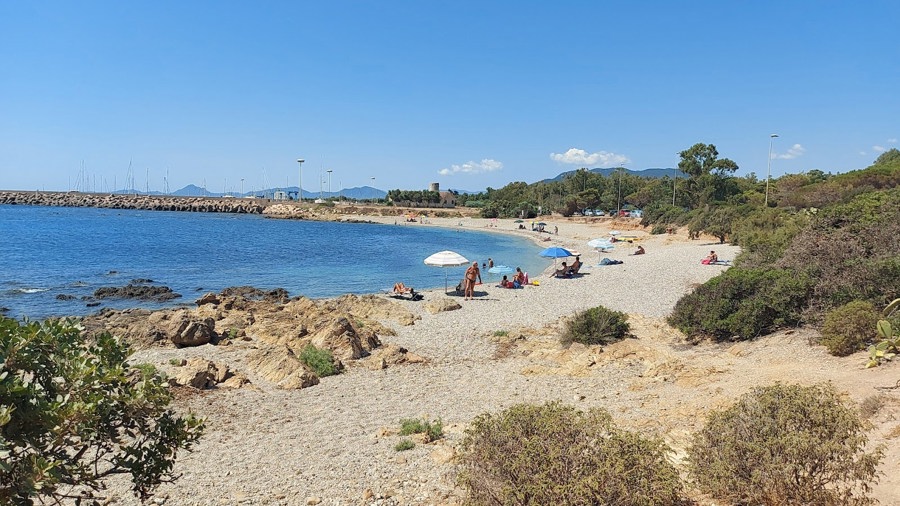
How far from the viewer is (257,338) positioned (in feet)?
52.5

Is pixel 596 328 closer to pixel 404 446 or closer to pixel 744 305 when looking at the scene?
pixel 744 305

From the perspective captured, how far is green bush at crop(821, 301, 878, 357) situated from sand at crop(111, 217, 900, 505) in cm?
30

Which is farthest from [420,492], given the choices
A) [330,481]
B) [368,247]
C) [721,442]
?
[368,247]

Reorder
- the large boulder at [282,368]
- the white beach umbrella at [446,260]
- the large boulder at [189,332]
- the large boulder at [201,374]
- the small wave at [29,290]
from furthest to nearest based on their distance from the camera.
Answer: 1. the small wave at [29,290]
2. the white beach umbrella at [446,260]
3. the large boulder at [189,332]
4. the large boulder at [282,368]
5. the large boulder at [201,374]

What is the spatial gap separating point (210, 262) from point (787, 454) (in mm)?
41155

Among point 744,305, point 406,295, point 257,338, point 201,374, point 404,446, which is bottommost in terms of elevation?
point 257,338

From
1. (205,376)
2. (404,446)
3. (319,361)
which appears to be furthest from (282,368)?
(404,446)

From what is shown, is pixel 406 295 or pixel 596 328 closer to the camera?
pixel 596 328

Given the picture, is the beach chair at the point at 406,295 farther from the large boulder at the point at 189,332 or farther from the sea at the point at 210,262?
the large boulder at the point at 189,332

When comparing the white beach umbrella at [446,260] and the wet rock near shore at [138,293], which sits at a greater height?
the white beach umbrella at [446,260]

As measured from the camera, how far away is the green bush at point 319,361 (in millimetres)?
12125

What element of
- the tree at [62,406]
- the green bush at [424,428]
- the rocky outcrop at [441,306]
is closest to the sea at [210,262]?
the rocky outcrop at [441,306]

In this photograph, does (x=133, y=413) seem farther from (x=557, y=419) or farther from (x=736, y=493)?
(x=736, y=493)

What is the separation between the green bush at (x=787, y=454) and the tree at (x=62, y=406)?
4264mm
